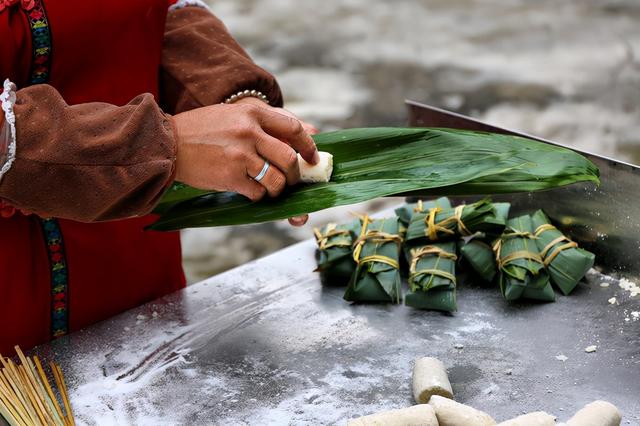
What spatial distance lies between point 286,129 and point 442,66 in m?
4.82

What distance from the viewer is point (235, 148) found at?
1.50 m

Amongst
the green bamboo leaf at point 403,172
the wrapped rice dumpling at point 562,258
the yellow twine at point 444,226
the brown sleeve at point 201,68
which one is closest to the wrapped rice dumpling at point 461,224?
the yellow twine at point 444,226

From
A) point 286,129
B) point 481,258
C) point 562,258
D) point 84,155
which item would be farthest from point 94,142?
point 562,258

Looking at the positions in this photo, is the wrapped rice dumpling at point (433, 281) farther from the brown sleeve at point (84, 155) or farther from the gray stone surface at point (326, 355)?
the brown sleeve at point (84, 155)

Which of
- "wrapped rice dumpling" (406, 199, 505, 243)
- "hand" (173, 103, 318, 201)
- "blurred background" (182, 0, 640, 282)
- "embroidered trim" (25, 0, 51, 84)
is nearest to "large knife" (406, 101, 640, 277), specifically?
"wrapped rice dumpling" (406, 199, 505, 243)

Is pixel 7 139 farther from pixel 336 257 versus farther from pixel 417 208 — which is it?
pixel 417 208

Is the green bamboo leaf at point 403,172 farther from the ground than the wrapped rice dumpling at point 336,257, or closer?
farther from the ground

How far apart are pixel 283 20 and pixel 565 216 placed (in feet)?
18.9

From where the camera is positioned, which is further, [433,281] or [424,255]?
[424,255]

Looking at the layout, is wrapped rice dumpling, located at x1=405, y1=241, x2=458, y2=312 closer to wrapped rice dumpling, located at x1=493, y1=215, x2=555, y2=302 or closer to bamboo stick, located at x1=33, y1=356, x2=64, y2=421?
wrapped rice dumpling, located at x1=493, y1=215, x2=555, y2=302

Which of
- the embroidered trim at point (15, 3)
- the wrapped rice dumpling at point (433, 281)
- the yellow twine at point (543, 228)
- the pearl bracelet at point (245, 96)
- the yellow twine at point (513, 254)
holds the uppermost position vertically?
the embroidered trim at point (15, 3)

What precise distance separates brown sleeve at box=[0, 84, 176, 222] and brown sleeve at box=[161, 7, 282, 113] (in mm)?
407

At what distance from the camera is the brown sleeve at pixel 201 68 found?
1.90 m

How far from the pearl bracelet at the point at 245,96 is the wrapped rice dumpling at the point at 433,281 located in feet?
1.68
